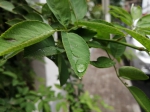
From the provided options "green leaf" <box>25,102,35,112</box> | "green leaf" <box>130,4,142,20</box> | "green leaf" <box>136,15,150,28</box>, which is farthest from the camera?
"green leaf" <box>25,102,35,112</box>

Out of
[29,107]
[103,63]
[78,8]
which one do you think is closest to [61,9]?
[78,8]

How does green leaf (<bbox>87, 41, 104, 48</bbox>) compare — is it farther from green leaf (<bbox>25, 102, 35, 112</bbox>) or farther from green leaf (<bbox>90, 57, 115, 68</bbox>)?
green leaf (<bbox>25, 102, 35, 112</bbox>)

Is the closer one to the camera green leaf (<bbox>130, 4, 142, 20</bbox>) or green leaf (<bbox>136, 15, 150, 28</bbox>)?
green leaf (<bbox>136, 15, 150, 28</bbox>)

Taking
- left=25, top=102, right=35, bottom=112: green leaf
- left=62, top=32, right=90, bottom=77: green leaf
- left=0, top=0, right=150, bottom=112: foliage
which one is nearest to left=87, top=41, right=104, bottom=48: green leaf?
left=0, top=0, right=150, bottom=112: foliage

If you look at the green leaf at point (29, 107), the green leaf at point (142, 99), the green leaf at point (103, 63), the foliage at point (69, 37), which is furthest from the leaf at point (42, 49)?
the green leaf at point (29, 107)

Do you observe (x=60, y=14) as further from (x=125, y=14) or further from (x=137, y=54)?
(x=137, y=54)

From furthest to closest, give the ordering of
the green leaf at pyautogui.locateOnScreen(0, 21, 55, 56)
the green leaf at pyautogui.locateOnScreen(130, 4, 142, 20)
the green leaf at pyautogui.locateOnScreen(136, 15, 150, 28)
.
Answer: the green leaf at pyautogui.locateOnScreen(130, 4, 142, 20) → the green leaf at pyautogui.locateOnScreen(136, 15, 150, 28) → the green leaf at pyautogui.locateOnScreen(0, 21, 55, 56)

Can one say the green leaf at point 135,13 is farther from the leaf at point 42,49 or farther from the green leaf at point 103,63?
the leaf at point 42,49

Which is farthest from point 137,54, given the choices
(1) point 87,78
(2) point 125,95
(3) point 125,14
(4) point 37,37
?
(4) point 37,37
